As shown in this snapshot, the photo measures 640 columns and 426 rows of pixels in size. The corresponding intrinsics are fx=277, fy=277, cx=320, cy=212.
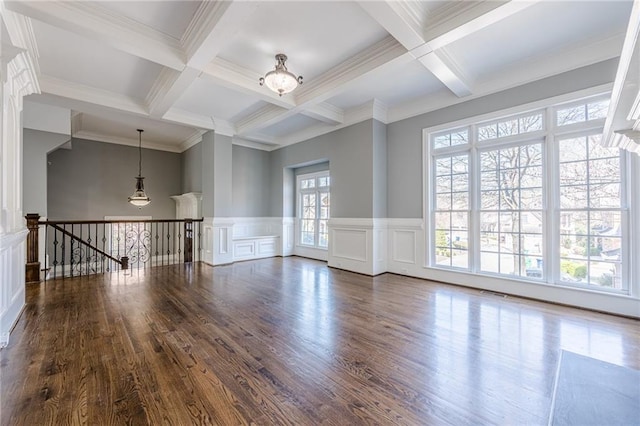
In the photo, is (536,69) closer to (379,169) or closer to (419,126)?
(419,126)

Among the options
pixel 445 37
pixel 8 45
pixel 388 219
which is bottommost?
pixel 388 219

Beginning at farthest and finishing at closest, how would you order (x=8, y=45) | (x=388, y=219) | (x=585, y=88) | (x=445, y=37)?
1. (x=388, y=219)
2. (x=585, y=88)
3. (x=445, y=37)
4. (x=8, y=45)

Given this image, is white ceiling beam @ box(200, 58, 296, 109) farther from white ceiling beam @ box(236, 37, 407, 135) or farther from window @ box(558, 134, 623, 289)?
window @ box(558, 134, 623, 289)

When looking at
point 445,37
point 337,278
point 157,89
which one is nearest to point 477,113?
point 445,37

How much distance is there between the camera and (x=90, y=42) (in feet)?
10.5

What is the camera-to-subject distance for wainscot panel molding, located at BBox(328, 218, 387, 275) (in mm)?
5105

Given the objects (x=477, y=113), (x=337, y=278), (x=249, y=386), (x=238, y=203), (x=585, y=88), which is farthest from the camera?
(x=238, y=203)

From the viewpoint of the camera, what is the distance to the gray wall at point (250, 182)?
23.1ft

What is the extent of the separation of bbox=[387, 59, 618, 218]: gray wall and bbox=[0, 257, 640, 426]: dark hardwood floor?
1805mm

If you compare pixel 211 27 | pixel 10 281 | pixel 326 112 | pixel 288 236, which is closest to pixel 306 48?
pixel 211 27

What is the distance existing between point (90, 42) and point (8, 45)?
3.35ft

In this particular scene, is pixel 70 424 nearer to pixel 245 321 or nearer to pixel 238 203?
pixel 245 321

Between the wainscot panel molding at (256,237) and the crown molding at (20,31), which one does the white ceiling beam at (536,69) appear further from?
the crown molding at (20,31)

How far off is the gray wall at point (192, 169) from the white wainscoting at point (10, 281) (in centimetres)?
429
